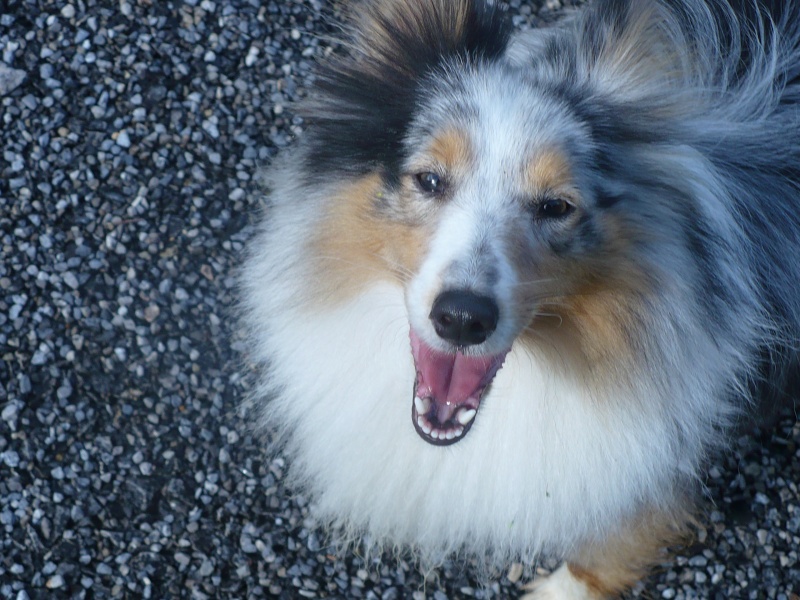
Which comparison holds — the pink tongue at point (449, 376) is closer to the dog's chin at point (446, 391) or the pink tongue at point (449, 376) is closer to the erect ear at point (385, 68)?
the dog's chin at point (446, 391)

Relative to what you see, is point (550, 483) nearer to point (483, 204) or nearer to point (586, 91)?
point (483, 204)

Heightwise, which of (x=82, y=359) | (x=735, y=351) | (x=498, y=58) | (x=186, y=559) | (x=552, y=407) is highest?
(x=498, y=58)

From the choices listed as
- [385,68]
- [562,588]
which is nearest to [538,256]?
[385,68]

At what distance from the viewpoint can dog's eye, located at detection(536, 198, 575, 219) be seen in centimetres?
195

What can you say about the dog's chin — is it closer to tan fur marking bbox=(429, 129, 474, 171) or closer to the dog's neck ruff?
the dog's neck ruff

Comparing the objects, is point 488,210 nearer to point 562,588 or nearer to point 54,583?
point 562,588

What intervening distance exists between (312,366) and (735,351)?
1123 millimetres

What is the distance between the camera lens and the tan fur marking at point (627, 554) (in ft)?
8.66

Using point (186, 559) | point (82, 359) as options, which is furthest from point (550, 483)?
point (82, 359)

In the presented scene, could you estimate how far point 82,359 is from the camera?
9.86 ft

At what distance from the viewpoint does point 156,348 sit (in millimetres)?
3061

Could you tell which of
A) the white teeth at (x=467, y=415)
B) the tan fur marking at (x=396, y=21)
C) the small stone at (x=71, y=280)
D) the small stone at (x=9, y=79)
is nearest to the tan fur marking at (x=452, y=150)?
the tan fur marking at (x=396, y=21)

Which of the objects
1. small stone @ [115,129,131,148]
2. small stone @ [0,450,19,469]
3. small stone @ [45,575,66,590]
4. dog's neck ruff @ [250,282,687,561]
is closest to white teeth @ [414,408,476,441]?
dog's neck ruff @ [250,282,687,561]

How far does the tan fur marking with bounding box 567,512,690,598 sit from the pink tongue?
0.82 meters
